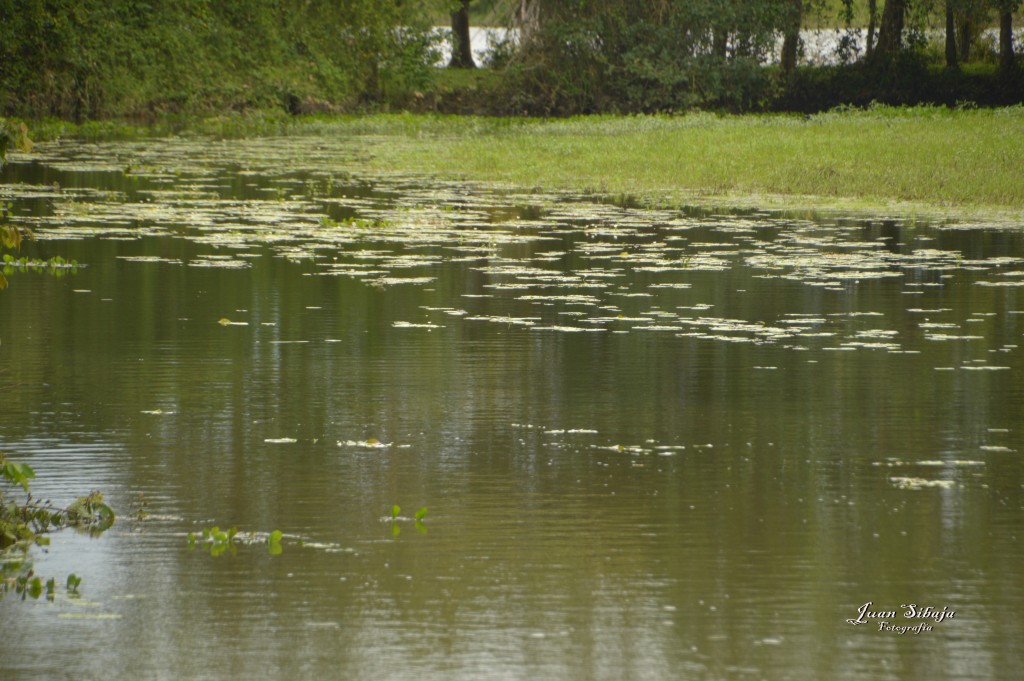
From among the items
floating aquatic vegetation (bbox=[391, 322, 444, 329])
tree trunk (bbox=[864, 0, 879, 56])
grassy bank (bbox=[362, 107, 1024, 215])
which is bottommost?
floating aquatic vegetation (bbox=[391, 322, 444, 329])

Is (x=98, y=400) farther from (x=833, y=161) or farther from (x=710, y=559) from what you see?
(x=833, y=161)

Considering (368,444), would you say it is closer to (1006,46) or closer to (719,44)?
(1006,46)

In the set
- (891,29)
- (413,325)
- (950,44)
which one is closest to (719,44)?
(891,29)

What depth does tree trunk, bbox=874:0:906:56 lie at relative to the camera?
36938 mm

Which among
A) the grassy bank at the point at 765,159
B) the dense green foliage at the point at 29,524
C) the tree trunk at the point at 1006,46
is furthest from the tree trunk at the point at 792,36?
the dense green foliage at the point at 29,524

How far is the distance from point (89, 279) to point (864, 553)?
7085 millimetres

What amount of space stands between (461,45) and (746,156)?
2417cm

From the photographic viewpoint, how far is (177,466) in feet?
19.3

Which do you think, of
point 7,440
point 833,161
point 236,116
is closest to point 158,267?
point 7,440

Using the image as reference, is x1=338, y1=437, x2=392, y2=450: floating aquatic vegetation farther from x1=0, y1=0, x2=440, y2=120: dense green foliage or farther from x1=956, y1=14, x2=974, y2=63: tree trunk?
x1=956, y1=14, x2=974, y2=63: tree trunk

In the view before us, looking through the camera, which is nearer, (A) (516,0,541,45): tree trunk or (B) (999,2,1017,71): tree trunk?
(B) (999,2,1017,71): tree trunk

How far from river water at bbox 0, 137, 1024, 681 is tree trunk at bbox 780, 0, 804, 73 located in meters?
25.7

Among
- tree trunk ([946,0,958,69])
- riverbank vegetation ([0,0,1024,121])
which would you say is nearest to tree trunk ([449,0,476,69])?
riverbank vegetation ([0,0,1024,121])

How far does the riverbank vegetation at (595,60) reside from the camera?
34594mm
